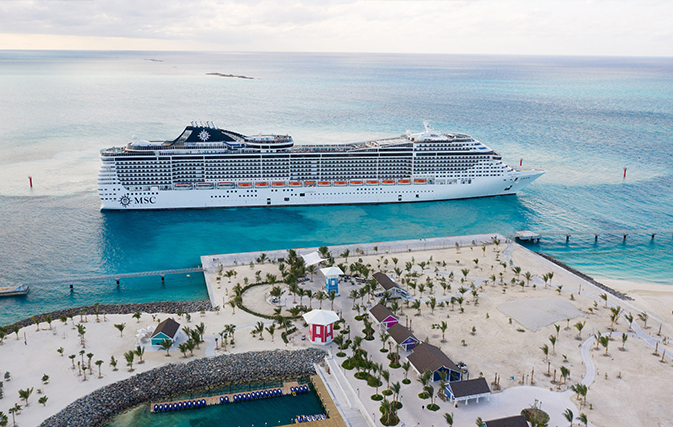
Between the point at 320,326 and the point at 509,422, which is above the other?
the point at 320,326

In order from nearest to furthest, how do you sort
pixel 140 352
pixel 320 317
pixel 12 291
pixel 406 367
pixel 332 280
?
1. pixel 406 367
2. pixel 140 352
3. pixel 320 317
4. pixel 332 280
5. pixel 12 291

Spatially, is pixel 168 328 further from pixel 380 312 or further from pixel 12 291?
pixel 12 291

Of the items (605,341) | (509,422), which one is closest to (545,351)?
(605,341)

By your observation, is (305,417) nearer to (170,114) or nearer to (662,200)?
(662,200)

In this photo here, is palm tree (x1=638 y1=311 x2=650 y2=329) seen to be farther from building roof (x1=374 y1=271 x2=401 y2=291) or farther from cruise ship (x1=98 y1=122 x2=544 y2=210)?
cruise ship (x1=98 y1=122 x2=544 y2=210)

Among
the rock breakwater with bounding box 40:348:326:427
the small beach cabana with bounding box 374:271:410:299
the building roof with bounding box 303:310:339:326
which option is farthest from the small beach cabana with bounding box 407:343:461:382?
the small beach cabana with bounding box 374:271:410:299

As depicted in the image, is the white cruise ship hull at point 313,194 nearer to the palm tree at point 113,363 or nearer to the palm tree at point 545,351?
the palm tree at point 113,363

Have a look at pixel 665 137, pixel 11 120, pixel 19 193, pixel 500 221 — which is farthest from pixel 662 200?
pixel 11 120
